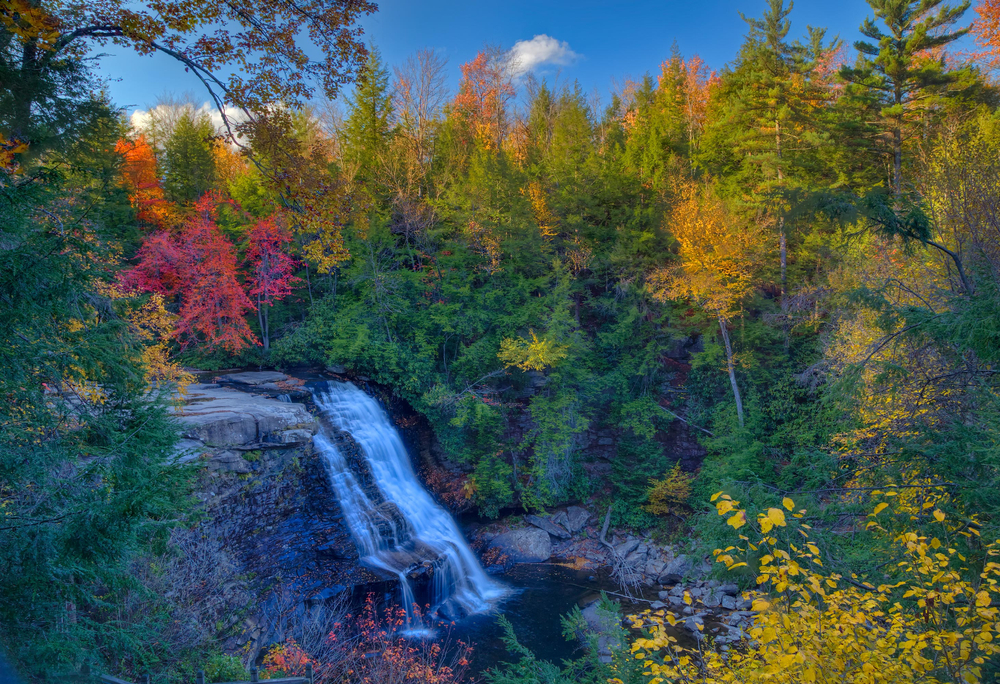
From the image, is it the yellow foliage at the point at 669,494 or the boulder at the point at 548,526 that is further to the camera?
the yellow foliage at the point at 669,494

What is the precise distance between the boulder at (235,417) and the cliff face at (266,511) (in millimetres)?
19

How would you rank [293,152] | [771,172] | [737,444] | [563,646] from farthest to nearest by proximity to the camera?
1. [771,172]
2. [737,444]
3. [563,646]
4. [293,152]

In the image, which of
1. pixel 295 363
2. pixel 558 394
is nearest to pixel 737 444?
pixel 558 394

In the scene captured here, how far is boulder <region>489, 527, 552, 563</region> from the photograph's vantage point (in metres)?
13.9

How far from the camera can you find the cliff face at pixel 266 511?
874 cm

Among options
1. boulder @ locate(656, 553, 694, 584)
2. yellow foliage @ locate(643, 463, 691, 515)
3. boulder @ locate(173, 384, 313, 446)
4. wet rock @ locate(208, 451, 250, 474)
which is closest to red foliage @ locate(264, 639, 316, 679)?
wet rock @ locate(208, 451, 250, 474)

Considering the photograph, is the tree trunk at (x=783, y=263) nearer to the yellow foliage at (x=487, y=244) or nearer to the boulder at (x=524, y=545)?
the yellow foliage at (x=487, y=244)

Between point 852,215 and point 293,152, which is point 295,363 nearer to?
point 293,152

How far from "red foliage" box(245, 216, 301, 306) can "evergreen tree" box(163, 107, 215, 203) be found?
632cm

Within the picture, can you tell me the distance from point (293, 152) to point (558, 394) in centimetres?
1182

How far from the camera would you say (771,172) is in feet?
52.3

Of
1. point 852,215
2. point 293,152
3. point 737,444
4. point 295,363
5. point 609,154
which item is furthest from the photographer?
point 609,154

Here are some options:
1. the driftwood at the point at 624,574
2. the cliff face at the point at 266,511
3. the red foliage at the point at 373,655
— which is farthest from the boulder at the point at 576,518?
the cliff face at the point at 266,511

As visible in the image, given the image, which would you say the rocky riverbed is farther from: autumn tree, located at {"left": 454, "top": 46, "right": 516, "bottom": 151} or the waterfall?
autumn tree, located at {"left": 454, "top": 46, "right": 516, "bottom": 151}
